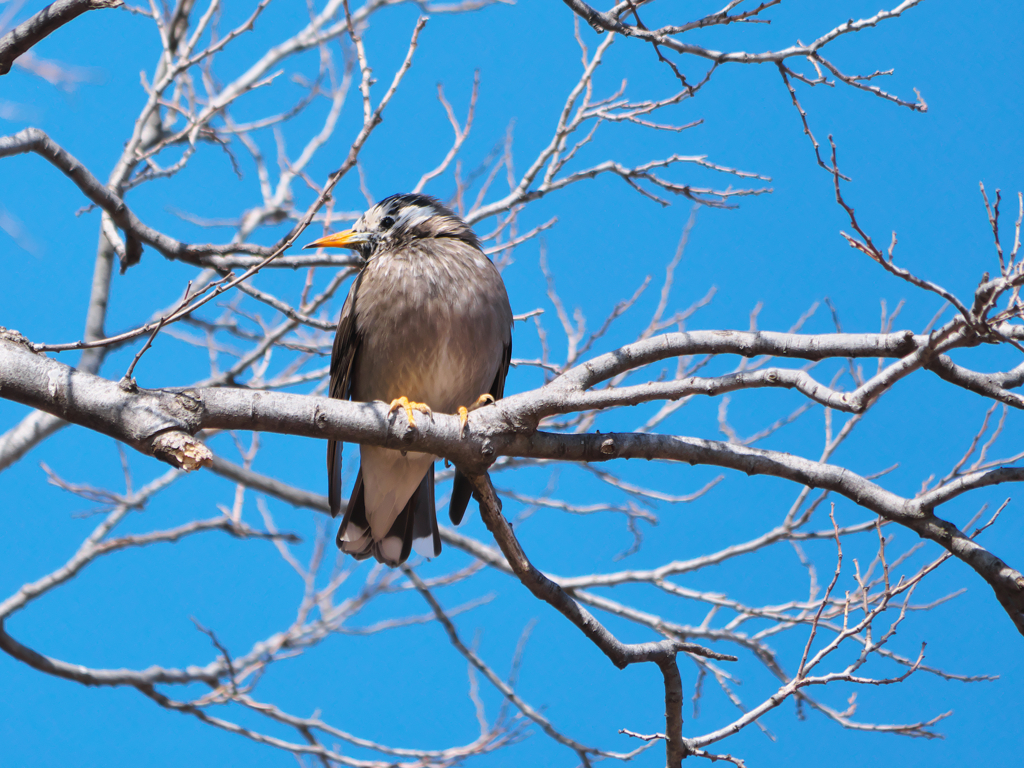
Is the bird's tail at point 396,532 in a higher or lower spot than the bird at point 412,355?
lower

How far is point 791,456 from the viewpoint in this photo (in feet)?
8.65

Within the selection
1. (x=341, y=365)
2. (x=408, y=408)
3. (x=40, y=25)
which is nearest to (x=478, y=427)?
(x=408, y=408)

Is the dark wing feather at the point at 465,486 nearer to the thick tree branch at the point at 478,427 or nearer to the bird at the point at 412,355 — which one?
the bird at the point at 412,355

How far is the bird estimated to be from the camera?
3.46 meters

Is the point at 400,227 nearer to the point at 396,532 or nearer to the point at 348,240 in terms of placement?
the point at 348,240

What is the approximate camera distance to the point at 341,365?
146 inches

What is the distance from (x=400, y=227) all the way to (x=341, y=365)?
81 centimetres

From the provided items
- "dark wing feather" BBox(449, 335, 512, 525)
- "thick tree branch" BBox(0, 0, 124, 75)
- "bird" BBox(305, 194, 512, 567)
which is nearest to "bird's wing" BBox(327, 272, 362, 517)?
"bird" BBox(305, 194, 512, 567)

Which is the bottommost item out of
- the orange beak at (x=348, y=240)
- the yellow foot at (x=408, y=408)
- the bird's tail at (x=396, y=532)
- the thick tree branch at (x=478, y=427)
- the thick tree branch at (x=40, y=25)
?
the thick tree branch at (x=478, y=427)

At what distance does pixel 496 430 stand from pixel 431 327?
0.91m

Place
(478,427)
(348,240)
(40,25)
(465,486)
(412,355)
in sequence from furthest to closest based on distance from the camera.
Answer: (348,240), (465,486), (412,355), (478,427), (40,25)

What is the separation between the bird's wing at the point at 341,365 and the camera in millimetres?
3645

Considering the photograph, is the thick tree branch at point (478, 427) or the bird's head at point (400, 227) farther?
the bird's head at point (400, 227)

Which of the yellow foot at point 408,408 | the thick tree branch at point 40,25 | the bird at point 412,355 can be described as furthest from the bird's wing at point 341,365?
the thick tree branch at point 40,25
